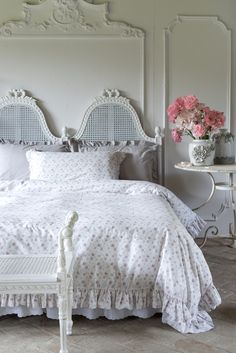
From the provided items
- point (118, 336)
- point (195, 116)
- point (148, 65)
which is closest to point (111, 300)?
point (118, 336)

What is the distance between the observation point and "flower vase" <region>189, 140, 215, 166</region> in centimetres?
393

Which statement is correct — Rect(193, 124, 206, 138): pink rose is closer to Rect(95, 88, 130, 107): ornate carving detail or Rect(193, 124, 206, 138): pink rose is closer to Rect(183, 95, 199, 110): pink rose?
Rect(183, 95, 199, 110): pink rose

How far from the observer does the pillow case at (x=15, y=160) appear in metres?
4.08

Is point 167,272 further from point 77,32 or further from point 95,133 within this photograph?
point 77,32

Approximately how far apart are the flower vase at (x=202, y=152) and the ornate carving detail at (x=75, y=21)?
129cm

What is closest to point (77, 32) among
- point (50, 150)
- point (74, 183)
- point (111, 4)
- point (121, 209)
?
point (111, 4)

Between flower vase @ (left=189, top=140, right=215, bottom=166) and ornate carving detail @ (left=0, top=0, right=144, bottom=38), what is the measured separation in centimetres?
129

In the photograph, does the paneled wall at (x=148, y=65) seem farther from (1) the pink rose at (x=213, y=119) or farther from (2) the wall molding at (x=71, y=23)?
(1) the pink rose at (x=213, y=119)

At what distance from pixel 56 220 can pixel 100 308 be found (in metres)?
0.55

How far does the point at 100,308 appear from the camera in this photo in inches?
102

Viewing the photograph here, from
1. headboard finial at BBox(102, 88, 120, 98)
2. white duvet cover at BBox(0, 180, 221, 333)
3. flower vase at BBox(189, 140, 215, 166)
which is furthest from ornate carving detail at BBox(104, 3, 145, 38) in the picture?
white duvet cover at BBox(0, 180, 221, 333)

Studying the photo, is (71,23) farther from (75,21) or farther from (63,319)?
(63,319)

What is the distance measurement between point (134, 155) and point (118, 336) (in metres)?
2.03

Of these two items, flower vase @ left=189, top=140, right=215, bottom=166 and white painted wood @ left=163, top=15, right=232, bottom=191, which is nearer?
flower vase @ left=189, top=140, right=215, bottom=166
